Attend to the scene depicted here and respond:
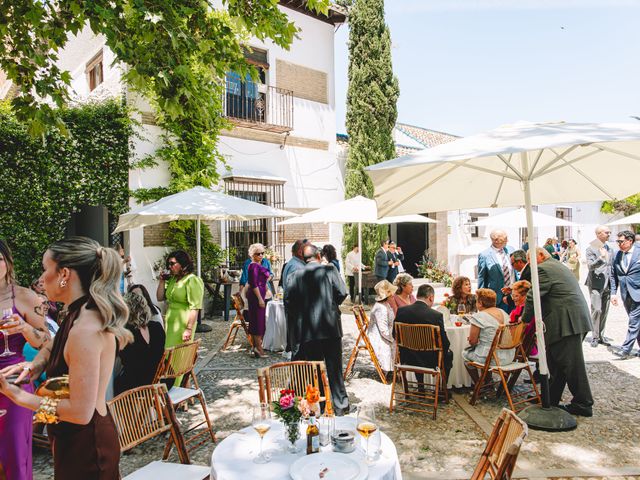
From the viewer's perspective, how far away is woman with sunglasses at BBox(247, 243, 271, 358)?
720cm

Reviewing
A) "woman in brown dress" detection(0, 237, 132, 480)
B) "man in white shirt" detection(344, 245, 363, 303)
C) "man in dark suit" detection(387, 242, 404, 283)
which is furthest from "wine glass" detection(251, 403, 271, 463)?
"man in white shirt" detection(344, 245, 363, 303)

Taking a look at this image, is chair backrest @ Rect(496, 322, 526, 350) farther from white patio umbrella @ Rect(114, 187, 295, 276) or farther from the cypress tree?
the cypress tree

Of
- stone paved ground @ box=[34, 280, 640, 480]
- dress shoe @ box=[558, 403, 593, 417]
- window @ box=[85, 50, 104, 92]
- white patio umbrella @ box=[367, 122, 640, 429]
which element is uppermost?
window @ box=[85, 50, 104, 92]

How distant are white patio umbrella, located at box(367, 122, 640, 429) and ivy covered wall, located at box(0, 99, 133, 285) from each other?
7.06 meters

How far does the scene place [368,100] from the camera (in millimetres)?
13836

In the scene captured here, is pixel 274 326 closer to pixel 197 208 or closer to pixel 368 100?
pixel 197 208

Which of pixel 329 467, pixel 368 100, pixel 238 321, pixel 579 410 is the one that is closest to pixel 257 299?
pixel 238 321

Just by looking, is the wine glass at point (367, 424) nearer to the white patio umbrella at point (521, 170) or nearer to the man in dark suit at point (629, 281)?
the white patio umbrella at point (521, 170)

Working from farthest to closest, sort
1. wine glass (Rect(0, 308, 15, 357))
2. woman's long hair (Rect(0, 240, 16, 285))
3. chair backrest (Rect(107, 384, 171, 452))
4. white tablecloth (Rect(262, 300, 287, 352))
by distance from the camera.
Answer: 1. white tablecloth (Rect(262, 300, 287, 352))
2. woman's long hair (Rect(0, 240, 16, 285))
3. chair backrest (Rect(107, 384, 171, 452))
4. wine glass (Rect(0, 308, 15, 357))

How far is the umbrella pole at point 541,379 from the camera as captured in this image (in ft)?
14.0

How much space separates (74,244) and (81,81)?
1213 centimetres

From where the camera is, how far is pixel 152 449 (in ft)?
13.2

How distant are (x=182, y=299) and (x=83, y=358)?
343 centimetres

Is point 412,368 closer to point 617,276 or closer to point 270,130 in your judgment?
point 617,276
